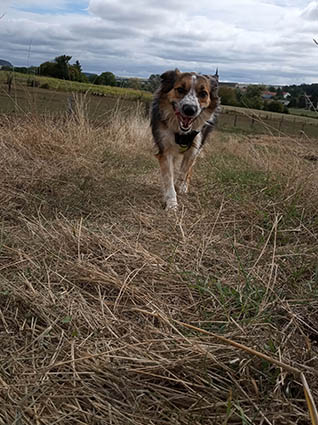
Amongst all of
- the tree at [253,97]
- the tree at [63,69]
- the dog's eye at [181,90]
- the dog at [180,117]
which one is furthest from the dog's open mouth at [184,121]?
the tree at [63,69]

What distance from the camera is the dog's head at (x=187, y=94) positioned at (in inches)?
171

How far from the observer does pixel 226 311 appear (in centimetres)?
186

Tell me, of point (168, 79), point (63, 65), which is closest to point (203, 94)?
point (168, 79)

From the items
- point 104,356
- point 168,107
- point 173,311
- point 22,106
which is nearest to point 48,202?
point 168,107

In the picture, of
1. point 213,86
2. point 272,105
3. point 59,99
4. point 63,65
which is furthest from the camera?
point 59,99

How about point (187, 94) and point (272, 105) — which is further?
point (272, 105)

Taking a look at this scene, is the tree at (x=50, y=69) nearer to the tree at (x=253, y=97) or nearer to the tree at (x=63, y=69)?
the tree at (x=63, y=69)

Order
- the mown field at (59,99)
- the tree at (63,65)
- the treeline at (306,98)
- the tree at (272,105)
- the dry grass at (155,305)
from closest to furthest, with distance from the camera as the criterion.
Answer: the dry grass at (155,305), the treeline at (306,98), the tree at (272,105), the mown field at (59,99), the tree at (63,65)

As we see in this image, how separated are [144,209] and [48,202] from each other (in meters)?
0.93

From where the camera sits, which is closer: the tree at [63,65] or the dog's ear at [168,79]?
the dog's ear at [168,79]

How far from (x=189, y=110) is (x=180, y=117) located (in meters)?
0.19

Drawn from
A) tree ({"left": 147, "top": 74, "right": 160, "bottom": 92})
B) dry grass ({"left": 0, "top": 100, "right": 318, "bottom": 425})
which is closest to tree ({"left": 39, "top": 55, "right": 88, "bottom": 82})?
tree ({"left": 147, "top": 74, "right": 160, "bottom": 92})

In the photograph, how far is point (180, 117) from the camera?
14.6 ft

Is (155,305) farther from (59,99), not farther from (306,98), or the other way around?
(59,99)
